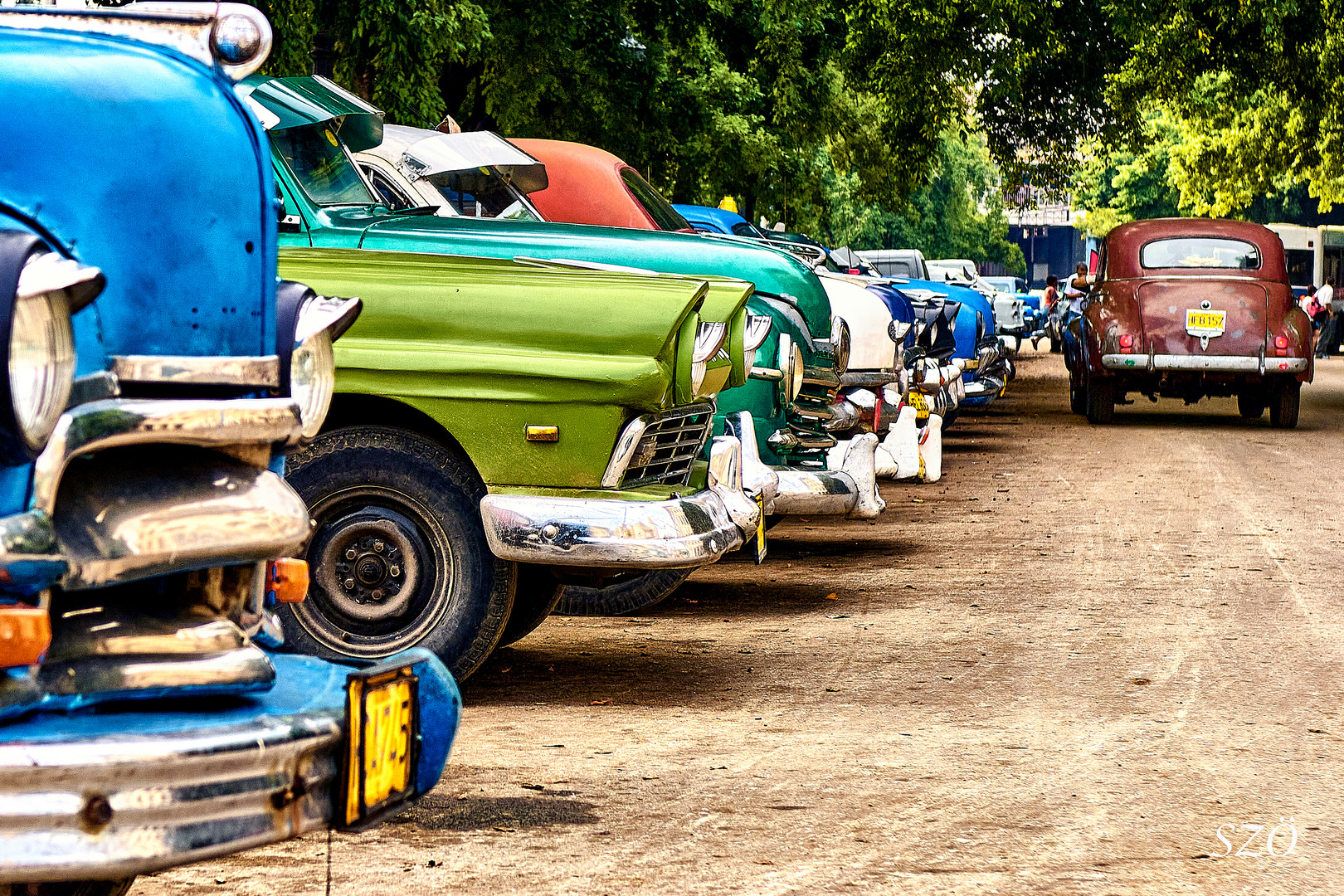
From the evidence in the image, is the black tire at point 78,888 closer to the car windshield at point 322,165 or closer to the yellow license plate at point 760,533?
the yellow license plate at point 760,533

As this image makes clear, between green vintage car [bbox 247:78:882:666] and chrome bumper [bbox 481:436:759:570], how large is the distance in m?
0.01

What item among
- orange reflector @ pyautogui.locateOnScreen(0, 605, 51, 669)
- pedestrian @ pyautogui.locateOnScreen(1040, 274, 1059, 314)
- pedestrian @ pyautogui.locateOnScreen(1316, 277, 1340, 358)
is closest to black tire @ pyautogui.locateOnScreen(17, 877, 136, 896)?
orange reflector @ pyautogui.locateOnScreen(0, 605, 51, 669)

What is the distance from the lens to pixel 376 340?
5.84 m

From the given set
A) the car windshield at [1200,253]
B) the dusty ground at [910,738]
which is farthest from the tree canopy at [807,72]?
the dusty ground at [910,738]

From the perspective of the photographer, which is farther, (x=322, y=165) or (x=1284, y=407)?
(x=1284, y=407)

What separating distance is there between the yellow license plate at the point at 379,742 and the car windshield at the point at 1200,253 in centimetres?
1766

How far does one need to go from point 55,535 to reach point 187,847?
52cm

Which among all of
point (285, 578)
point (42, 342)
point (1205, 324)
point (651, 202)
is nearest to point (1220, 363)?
point (1205, 324)

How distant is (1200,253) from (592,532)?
15.7m

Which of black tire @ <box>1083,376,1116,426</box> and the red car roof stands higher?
the red car roof

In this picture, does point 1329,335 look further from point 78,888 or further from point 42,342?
point 42,342

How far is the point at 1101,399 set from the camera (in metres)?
20.5

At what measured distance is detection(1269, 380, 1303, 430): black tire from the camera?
20.1m

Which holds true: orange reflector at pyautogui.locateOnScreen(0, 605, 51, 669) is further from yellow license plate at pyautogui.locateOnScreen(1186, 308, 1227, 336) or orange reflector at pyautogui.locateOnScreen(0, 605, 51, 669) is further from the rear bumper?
yellow license plate at pyautogui.locateOnScreen(1186, 308, 1227, 336)
